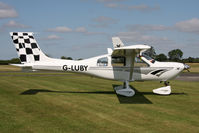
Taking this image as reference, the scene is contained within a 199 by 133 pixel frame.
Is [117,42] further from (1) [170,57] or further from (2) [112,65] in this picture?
(1) [170,57]

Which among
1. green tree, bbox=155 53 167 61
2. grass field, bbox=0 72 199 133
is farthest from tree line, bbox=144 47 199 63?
grass field, bbox=0 72 199 133

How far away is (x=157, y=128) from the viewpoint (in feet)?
19.0

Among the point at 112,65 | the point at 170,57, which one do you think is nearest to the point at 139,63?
the point at 112,65

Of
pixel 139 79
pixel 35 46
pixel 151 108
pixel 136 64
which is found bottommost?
pixel 151 108

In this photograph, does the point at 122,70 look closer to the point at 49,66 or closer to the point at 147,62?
the point at 147,62

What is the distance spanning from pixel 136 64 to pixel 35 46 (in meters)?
5.80

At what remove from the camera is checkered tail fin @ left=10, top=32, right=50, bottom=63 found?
11391 mm

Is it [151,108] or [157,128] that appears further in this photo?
[151,108]

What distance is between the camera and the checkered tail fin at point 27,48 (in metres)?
11.4

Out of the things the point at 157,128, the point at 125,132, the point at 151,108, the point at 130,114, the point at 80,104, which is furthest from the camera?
the point at 80,104

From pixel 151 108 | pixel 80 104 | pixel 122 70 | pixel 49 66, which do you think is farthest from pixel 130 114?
pixel 49 66

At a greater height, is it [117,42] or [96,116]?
[117,42]

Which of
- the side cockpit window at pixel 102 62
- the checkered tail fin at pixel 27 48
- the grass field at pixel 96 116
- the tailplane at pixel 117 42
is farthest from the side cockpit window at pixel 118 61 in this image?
the checkered tail fin at pixel 27 48

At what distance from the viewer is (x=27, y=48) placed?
11.6m
